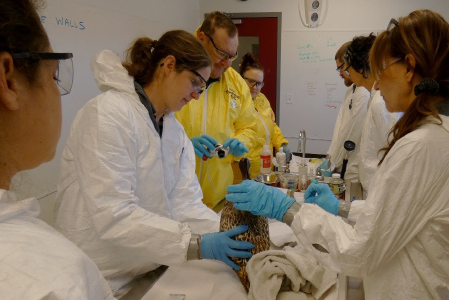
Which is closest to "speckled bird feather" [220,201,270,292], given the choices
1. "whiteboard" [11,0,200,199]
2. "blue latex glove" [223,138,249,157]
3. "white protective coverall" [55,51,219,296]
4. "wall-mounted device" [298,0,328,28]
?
"white protective coverall" [55,51,219,296]

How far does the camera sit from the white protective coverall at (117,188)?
1.09 meters

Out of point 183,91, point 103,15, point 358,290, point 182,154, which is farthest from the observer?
point 103,15

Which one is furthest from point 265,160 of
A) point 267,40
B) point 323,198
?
point 267,40

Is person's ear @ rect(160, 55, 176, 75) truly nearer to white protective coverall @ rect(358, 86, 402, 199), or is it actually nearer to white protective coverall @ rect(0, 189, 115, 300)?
white protective coverall @ rect(0, 189, 115, 300)

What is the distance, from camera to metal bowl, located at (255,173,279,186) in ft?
7.07

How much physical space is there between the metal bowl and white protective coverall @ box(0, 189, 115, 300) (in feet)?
5.38

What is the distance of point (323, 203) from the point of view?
1455 millimetres

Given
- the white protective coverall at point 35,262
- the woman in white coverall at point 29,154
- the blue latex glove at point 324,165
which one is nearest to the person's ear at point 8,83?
the woman in white coverall at point 29,154

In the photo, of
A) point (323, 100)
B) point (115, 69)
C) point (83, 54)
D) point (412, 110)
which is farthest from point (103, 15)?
point (323, 100)

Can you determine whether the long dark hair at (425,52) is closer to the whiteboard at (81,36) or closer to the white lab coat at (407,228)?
the white lab coat at (407,228)

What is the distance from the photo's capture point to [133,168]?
3.86ft

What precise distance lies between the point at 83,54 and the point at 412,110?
1.98 metres

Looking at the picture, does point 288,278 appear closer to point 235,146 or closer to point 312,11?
point 235,146

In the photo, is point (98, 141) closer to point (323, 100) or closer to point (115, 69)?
point (115, 69)
